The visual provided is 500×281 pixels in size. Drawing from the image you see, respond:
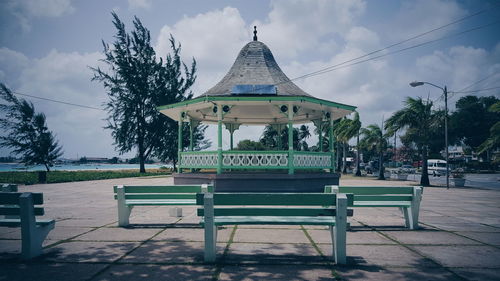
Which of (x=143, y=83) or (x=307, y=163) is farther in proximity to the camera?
(x=143, y=83)

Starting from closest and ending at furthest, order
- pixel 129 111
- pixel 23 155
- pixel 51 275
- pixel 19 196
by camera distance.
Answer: pixel 51 275 → pixel 19 196 → pixel 23 155 → pixel 129 111

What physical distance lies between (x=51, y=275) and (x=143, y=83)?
36.0m

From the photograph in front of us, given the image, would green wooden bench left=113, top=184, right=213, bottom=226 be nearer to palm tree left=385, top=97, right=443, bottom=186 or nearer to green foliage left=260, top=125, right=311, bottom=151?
palm tree left=385, top=97, right=443, bottom=186

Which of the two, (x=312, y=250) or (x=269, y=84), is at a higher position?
(x=269, y=84)

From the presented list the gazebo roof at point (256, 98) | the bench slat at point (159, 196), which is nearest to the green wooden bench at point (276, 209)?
the bench slat at point (159, 196)

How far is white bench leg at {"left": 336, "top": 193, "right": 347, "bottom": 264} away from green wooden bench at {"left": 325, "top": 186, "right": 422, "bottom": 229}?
2.01 m

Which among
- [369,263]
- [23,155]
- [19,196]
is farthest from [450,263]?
[23,155]

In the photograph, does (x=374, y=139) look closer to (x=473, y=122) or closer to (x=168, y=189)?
(x=168, y=189)

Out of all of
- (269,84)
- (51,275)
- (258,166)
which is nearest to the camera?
(51,275)

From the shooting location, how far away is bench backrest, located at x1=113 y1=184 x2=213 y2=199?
6160mm

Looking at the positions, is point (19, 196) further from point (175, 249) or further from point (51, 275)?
point (175, 249)

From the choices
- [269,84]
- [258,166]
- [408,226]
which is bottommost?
[408,226]

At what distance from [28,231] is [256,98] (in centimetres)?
956

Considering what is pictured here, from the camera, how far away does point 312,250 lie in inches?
176
